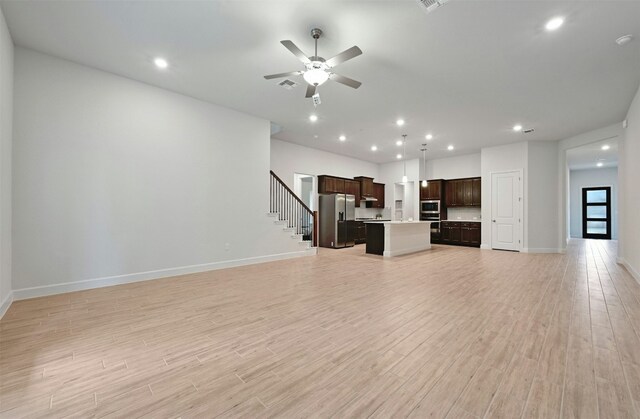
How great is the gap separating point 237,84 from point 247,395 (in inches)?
186

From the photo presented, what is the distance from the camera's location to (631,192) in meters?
5.46

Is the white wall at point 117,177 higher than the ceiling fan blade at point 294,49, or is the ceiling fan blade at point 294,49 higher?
the ceiling fan blade at point 294,49

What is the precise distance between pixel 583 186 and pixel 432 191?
9185mm

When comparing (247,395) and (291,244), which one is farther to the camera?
(291,244)

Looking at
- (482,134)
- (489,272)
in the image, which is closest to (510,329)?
(489,272)

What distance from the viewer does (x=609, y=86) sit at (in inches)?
186

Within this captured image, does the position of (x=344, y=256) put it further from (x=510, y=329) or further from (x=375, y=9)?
(x=375, y=9)

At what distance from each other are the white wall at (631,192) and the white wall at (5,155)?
9.49 meters

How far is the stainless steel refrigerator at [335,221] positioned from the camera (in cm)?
934

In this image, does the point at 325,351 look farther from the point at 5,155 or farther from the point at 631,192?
the point at 631,192

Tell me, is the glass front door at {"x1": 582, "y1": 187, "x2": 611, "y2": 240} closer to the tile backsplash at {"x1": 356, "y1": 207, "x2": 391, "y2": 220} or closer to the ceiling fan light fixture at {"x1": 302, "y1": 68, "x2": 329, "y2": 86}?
the tile backsplash at {"x1": 356, "y1": 207, "x2": 391, "y2": 220}

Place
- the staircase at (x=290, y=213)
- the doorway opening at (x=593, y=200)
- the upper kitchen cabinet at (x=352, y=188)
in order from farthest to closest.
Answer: the doorway opening at (x=593, y=200), the upper kitchen cabinet at (x=352, y=188), the staircase at (x=290, y=213)

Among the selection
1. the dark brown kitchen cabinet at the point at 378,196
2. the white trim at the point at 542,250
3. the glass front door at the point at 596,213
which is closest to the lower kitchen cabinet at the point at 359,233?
the dark brown kitchen cabinet at the point at 378,196

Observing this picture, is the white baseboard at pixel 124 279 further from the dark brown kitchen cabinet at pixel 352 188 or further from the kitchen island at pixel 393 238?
the dark brown kitchen cabinet at pixel 352 188
